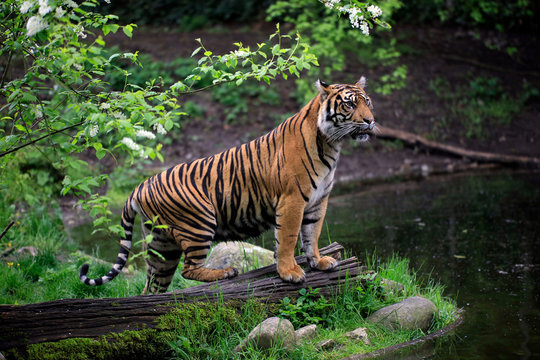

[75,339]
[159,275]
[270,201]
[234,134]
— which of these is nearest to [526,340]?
[270,201]

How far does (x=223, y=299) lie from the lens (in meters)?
4.90

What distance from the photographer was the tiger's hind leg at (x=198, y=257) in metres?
5.12

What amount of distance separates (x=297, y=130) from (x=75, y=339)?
2466mm

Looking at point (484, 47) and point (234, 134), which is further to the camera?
point (484, 47)

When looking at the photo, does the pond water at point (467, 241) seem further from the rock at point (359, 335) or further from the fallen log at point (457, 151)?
the fallen log at point (457, 151)

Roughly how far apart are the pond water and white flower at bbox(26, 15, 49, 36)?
364 cm

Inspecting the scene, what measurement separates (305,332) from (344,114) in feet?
6.03

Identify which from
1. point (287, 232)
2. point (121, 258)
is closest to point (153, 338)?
point (121, 258)

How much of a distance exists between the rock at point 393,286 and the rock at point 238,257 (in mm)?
1354

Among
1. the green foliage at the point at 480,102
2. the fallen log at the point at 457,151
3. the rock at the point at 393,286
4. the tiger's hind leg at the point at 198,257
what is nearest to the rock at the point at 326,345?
the tiger's hind leg at the point at 198,257

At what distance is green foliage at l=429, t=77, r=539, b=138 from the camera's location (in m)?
14.2

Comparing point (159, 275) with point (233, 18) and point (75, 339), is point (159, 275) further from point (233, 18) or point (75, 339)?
point (233, 18)

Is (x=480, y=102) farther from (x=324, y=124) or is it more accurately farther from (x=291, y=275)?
(x=291, y=275)

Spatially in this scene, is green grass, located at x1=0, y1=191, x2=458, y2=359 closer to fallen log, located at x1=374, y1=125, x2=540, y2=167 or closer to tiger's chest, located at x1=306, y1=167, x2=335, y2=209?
tiger's chest, located at x1=306, y1=167, x2=335, y2=209
